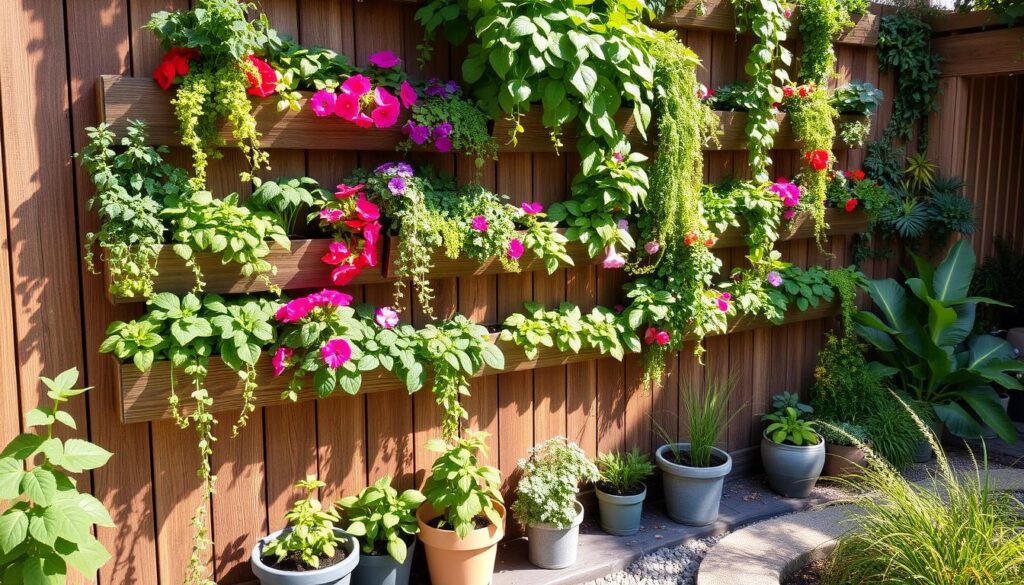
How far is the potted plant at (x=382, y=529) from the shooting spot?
3.29m

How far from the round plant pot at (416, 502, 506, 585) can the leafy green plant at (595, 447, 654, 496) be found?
30.5 inches

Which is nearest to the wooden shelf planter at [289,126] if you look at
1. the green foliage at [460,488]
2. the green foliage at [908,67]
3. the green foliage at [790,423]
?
the green foliage at [460,488]

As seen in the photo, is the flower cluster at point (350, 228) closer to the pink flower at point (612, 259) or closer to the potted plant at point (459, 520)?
the potted plant at point (459, 520)

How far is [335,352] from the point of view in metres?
3.02

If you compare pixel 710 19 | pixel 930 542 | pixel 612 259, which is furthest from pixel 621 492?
pixel 710 19

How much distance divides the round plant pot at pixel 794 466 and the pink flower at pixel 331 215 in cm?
269

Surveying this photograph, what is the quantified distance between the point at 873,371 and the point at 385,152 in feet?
10.6

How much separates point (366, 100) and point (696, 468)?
2.29 metres

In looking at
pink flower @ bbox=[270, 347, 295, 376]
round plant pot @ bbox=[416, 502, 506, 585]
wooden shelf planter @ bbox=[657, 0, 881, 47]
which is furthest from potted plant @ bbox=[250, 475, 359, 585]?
wooden shelf planter @ bbox=[657, 0, 881, 47]

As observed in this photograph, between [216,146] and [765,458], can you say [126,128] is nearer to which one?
[216,146]

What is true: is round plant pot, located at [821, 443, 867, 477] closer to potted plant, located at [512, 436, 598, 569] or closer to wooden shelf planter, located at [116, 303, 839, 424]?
potted plant, located at [512, 436, 598, 569]

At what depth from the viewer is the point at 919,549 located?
292 centimetres

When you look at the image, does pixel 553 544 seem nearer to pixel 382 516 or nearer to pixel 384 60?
pixel 382 516

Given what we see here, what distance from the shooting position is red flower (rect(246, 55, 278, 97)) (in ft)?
Answer: 9.55
